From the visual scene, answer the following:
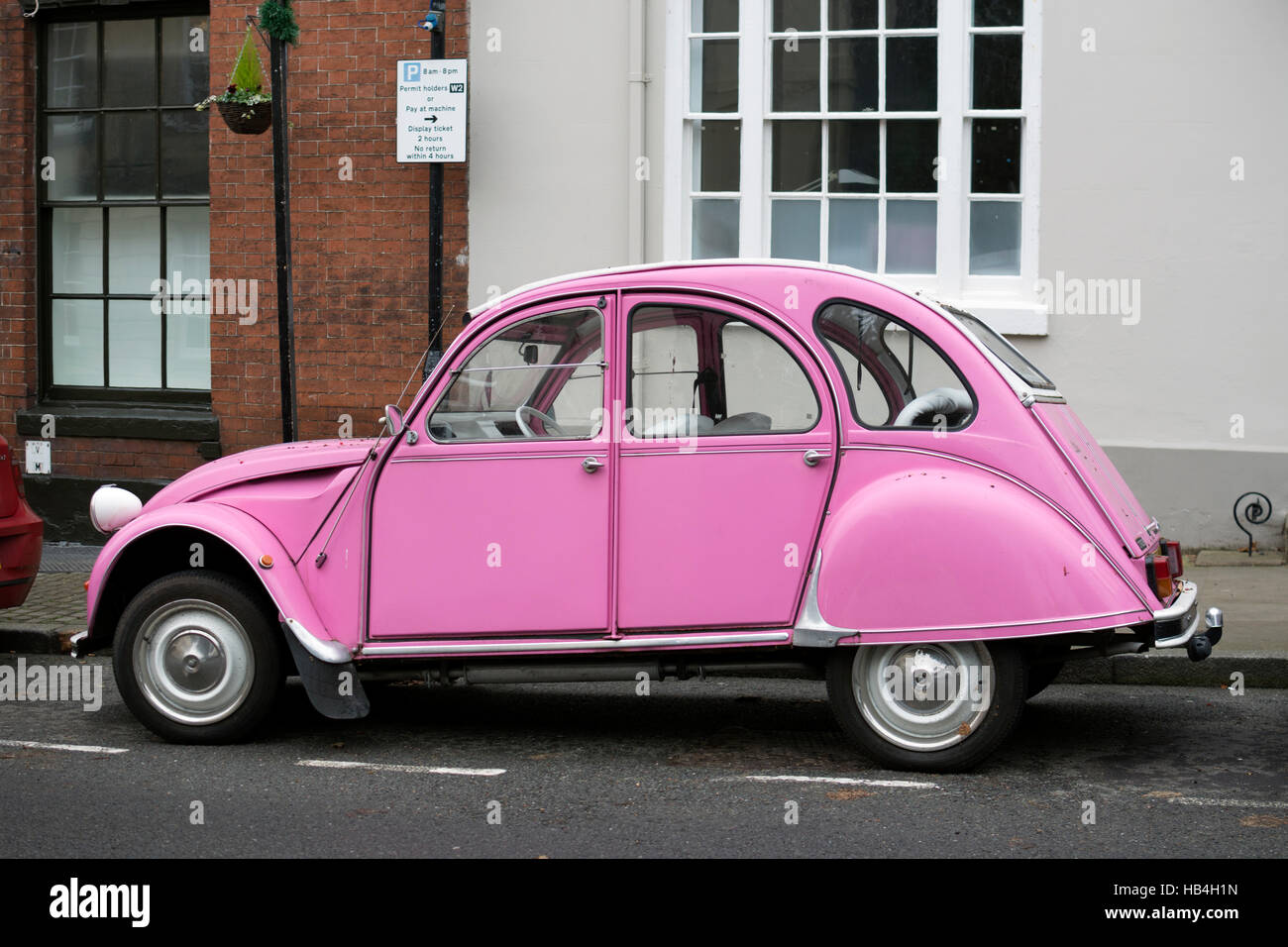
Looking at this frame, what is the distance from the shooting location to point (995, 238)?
1090cm

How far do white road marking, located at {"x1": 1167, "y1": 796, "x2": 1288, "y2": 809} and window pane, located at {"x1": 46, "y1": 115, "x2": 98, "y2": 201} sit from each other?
10.1 metres

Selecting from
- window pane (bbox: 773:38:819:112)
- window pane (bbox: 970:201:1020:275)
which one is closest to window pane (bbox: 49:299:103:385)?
window pane (bbox: 773:38:819:112)

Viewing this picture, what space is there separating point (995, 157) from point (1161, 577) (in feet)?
18.8

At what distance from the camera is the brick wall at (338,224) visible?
11.5 metres

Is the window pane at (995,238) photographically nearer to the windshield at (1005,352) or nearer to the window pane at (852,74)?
the window pane at (852,74)

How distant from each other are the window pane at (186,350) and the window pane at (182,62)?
1.67m

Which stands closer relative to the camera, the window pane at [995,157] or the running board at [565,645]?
the running board at [565,645]

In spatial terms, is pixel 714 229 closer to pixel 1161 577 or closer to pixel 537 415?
pixel 537 415

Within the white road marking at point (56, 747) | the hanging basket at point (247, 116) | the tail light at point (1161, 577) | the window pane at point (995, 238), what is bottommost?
the white road marking at point (56, 747)

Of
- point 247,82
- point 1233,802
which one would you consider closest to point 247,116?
point 247,82

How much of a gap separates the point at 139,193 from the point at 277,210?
9.12 feet

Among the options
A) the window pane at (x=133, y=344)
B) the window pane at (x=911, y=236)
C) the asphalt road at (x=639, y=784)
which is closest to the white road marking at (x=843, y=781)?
the asphalt road at (x=639, y=784)
